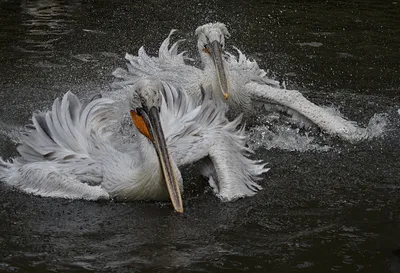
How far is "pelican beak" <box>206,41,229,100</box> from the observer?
6922mm

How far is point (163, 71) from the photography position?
7.38 metres

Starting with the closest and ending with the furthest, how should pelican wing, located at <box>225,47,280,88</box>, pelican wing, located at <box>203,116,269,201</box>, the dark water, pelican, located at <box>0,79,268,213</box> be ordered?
the dark water < pelican, located at <box>0,79,268,213</box> < pelican wing, located at <box>203,116,269,201</box> < pelican wing, located at <box>225,47,280,88</box>

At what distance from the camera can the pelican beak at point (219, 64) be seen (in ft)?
22.7

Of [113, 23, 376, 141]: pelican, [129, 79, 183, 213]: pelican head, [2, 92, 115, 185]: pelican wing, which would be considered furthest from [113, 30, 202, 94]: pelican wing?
[129, 79, 183, 213]: pelican head

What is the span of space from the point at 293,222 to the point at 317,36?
4915 millimetres

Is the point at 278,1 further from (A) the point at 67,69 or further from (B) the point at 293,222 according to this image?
(B) the point at 293,222

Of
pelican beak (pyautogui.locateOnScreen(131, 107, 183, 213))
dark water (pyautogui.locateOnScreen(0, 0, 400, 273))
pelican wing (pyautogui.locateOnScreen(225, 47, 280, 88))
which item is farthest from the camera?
pelican wing (pyautogui.locateOnScreen(225, 47, 280, 88))

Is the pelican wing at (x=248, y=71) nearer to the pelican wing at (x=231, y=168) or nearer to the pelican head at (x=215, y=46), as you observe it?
the pelican head at (x=215, y=46)

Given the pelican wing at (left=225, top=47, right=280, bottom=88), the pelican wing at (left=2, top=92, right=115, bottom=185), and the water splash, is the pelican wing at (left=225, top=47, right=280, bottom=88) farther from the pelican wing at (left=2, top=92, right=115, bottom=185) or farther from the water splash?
the pelican wing at (left=2, top=92, right=115, bottom=185)

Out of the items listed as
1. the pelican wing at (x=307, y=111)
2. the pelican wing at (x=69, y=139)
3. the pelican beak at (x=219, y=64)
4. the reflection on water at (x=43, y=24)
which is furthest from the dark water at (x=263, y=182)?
the pelican beak at (x=219, y=64)

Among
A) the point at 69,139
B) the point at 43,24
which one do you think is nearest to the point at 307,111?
the point at 69,139

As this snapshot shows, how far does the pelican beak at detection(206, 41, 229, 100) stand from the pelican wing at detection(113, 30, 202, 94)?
0.22 meters

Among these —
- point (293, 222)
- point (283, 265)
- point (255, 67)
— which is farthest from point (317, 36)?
point (283, 265)

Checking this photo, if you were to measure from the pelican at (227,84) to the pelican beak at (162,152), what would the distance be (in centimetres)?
142
